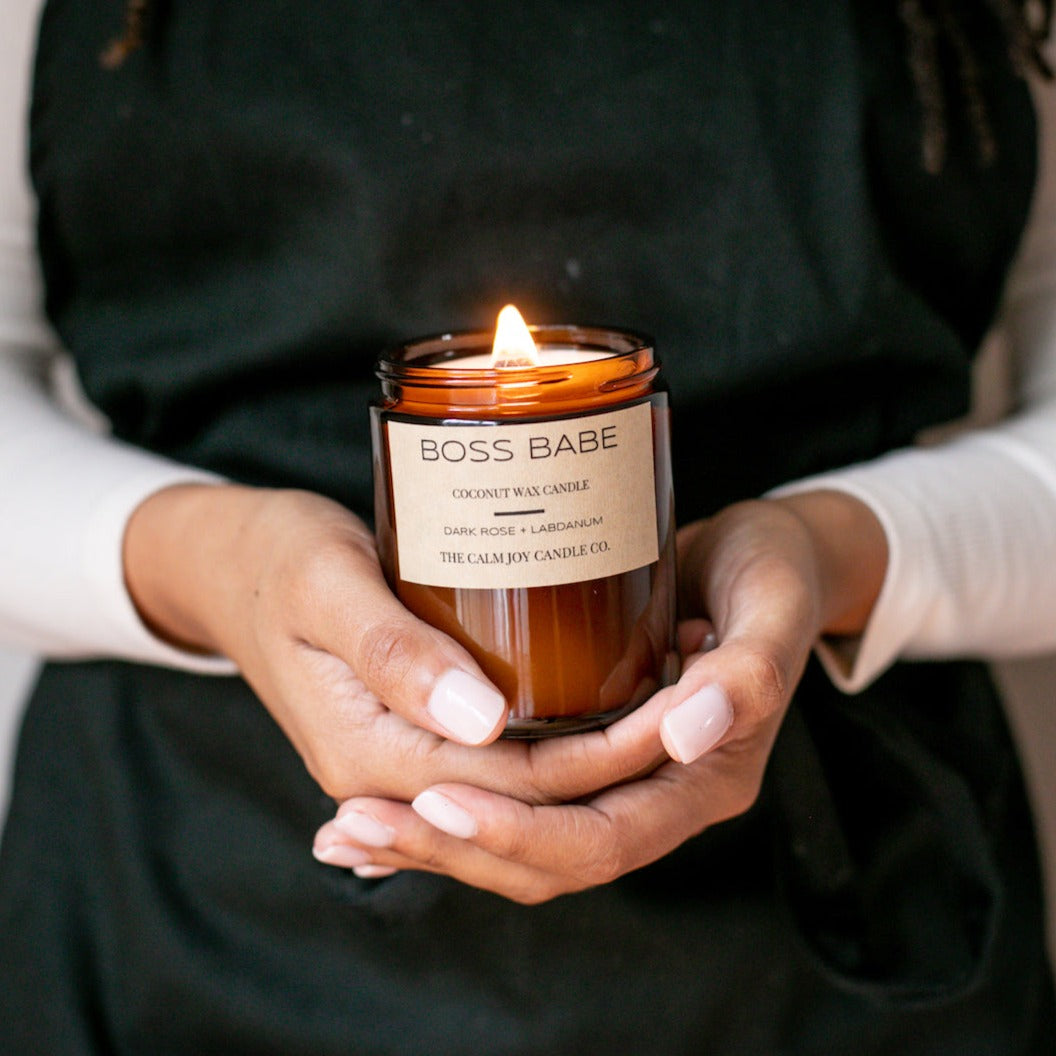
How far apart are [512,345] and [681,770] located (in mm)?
188

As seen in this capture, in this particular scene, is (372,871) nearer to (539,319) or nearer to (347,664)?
(347,664)

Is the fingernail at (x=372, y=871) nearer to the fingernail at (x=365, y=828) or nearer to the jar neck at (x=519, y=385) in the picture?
the fingernail at (x=365, y=828)

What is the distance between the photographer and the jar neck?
15.3 inches

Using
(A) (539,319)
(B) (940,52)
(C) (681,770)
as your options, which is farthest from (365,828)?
(B) (940,52)

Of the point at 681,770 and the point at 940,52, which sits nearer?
the point at 681,770

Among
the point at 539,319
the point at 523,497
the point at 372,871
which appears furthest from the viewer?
the point at 539,319

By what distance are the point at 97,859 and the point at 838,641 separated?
1.49ft

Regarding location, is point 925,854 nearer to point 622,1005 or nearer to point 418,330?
point 622,1005

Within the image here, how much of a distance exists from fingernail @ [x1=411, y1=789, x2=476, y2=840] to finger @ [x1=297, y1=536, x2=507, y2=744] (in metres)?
0.03

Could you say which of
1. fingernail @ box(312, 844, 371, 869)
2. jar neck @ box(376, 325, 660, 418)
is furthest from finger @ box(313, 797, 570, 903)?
jar neck @ box(376, 325, 660, 418)

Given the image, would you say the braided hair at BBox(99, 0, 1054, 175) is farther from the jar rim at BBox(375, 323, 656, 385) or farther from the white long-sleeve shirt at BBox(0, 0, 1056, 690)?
the jar rim at BBox(375, 323, 656, 385)

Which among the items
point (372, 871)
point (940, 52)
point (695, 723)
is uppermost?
point (940, 52)

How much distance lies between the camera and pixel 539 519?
39 centimetres

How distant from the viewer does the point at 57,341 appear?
76 cm
